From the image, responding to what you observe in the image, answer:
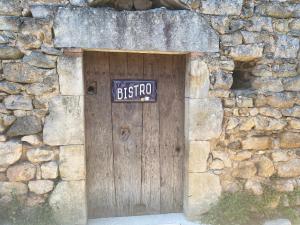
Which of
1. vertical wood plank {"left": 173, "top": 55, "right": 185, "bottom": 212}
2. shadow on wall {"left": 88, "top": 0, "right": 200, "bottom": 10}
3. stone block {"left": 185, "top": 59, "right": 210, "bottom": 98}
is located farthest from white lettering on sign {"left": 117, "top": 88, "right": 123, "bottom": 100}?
shadow on wall {"left": 88, "top": 0, "right": 200, "bottom": 10}

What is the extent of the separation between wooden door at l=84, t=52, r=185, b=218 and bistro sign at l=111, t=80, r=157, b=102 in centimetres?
5

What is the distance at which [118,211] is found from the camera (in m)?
3.04

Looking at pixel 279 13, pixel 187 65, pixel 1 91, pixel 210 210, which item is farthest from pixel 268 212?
pixel 1 91

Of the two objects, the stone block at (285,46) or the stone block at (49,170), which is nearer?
the stone block at (49,170)

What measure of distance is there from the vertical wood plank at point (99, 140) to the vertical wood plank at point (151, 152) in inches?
13.5

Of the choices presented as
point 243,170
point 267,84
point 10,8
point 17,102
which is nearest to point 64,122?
point 17,102

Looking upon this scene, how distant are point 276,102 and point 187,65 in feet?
3.11

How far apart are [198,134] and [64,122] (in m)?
1.24

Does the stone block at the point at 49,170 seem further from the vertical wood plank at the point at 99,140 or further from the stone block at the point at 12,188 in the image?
the vertical wood plank at the point at 99,140

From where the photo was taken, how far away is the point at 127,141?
2988 mm

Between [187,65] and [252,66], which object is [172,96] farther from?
[252,66]

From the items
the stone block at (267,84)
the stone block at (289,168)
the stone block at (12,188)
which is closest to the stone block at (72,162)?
the stone block at (12,188)

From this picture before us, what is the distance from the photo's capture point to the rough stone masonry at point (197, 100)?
2.49 meters

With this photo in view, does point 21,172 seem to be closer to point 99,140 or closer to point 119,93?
point 99,140
